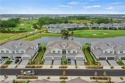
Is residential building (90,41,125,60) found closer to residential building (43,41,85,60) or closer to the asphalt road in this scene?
residential building (43,41,85,60)

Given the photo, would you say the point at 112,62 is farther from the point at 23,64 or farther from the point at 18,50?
the point at 18,50

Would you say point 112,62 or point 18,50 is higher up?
point 18,50

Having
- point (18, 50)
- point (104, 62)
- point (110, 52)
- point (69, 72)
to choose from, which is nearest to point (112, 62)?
point (104, 62)

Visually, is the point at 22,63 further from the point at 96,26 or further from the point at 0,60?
the point at 96,26

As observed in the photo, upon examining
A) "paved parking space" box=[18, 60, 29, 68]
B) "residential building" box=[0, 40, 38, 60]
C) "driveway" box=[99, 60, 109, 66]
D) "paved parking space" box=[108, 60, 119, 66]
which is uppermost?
"residential building" box=[0, 40, 38, 60]

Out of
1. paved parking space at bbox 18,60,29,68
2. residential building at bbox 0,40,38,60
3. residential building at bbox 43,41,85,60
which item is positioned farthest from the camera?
residential building at bbox 0,40,38,60

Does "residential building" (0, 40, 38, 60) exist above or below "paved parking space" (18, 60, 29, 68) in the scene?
above

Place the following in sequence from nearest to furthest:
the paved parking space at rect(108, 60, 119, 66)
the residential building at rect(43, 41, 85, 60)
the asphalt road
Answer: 1. the asphalt road
2. the paved parking space at rect(108, 60, 119, 66)
3. the residential building at rect(43, 41, 85, 60)

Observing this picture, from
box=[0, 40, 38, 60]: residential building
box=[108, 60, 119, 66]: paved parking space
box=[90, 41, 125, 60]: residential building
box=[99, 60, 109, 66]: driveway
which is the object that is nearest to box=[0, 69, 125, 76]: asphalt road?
box=[99, 60, 109, 66]: driveway

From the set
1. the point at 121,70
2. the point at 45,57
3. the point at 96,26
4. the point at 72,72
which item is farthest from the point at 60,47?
the point at 96,26

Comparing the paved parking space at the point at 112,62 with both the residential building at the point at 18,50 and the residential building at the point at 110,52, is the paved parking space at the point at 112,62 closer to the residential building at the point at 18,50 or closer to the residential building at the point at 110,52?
the residential building at the point at 110,52

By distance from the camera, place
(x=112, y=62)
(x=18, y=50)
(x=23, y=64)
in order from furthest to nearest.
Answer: (x=18, y=50), (x=112, y=62), (x=23, y=64)
